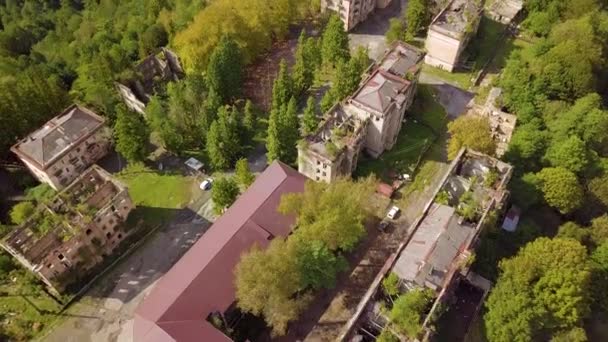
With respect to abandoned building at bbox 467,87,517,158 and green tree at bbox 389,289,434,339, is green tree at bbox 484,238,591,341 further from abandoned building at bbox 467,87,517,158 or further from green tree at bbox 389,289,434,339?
abandoned building at bbox 467,87,517,158

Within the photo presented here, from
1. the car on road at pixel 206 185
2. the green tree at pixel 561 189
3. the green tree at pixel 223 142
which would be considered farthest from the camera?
the car on road at pixel 206 185

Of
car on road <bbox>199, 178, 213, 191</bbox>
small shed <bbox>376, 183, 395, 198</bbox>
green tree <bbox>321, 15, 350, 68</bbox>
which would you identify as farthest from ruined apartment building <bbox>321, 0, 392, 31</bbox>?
car on road <bbox>199, 178, 213, 191</bbox>

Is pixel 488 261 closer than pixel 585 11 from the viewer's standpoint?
Yes

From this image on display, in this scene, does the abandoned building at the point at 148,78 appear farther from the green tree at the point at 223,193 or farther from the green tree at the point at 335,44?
the green tree at the point at 335,44

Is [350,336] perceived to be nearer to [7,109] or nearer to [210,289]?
[210,289]

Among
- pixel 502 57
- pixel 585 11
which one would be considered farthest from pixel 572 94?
pixel 585 11

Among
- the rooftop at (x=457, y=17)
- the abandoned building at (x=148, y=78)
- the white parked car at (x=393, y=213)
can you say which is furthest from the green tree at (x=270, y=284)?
the rooftop at (x=457, y=17)
